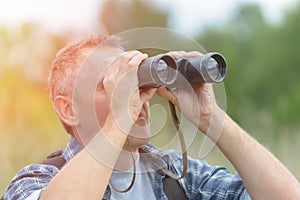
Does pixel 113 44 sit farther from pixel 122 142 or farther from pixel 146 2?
pixel 146 2

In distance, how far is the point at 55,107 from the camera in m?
2.39

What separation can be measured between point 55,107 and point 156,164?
13.7 inches

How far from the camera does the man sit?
6.55 feet

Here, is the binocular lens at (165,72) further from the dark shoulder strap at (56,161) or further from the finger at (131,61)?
the dark shoulder strap at (56,161)

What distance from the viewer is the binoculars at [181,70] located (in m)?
2.03

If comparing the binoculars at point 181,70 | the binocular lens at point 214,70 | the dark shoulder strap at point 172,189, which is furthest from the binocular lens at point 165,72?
the dark shoulder strap at point 172,189

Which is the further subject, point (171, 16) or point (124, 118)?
point (171, 16)

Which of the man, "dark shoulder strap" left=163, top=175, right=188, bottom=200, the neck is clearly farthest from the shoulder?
"dark shoulder strap" left=163, top=175, right=188, bottom=200

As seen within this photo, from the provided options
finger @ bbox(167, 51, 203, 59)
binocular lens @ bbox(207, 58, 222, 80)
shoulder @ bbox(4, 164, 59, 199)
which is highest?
finger @ bbox(167, 51, 203, 59)

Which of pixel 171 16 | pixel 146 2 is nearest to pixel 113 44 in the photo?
pixel 171 16

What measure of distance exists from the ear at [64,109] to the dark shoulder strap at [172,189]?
33cm

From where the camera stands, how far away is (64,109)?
7.80 feet

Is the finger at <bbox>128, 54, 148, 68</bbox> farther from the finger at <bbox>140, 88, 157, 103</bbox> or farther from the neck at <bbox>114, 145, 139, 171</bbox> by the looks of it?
the neck at <bbox>114, 145, 139, 171</bbox>

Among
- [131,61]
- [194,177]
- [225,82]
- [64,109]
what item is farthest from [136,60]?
[225,82]
